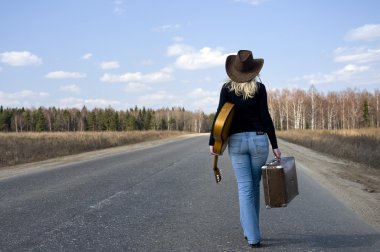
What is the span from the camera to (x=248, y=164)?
4.91 meters

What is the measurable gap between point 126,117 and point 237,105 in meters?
140

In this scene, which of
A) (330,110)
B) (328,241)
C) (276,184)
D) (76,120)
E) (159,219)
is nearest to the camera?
(276,184)

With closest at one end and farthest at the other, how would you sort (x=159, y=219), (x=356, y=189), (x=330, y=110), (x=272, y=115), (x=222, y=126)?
(x=222, y=126) → (x=159, y=219) → (x=356, y=189) → (x=330, y=110) → (x=272, y=115)

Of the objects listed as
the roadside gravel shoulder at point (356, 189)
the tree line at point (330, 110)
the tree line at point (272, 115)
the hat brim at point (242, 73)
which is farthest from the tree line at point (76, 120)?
the hat brim at point (242, 73)

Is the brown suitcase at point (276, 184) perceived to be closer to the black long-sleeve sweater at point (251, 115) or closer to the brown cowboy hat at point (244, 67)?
the black long-sleeve sweater at point (251, 115)

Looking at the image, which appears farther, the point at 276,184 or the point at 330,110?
the point at 330,110

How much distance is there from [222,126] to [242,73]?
0.69m

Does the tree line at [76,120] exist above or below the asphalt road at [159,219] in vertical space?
above

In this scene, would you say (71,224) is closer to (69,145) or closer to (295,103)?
(69,145)

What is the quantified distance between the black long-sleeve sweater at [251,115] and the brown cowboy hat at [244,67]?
0.18 m

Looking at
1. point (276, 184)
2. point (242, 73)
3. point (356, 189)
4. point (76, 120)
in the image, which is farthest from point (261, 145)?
point (76, 120)

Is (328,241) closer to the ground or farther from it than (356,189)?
farther from it

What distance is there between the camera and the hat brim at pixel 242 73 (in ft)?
16.1

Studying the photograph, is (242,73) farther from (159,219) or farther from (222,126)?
(159,219)
